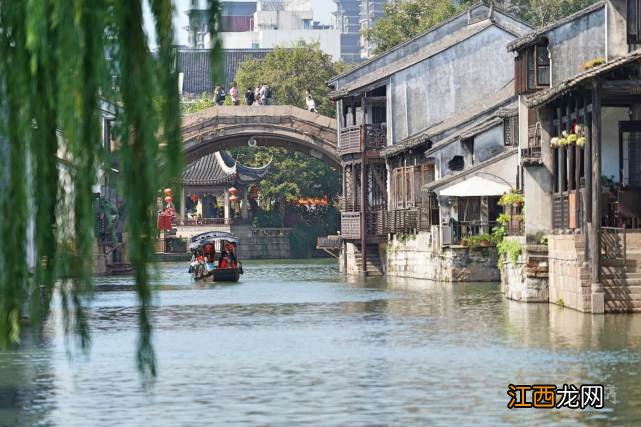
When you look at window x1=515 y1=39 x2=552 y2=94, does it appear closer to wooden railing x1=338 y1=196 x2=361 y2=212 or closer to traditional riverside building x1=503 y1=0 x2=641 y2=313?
traditional riverside building x1=503 y1=0 x2=641 y2=313

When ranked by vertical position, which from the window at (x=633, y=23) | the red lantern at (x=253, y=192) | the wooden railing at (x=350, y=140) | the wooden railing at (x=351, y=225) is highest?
the window at (x=633, y=23)

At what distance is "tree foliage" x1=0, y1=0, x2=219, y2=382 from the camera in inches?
344

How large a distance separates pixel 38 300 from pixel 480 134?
42364 mm

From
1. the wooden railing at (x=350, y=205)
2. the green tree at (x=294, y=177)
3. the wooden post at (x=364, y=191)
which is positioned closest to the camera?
the wooden post at (x=364, y=191)

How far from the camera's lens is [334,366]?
81.3 feet

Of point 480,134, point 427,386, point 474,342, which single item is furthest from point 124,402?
point 480,134

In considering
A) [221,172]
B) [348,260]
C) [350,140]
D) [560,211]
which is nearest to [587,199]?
[560,211]

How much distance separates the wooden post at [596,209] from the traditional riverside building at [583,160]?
0.02m

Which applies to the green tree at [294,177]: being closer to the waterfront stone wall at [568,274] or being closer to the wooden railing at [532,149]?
the wooden railing at [532,149]

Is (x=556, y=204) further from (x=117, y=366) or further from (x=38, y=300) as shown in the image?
(x=38, y=300)

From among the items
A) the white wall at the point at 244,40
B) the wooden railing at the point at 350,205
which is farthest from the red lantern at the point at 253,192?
the white wall at the point at 244,40

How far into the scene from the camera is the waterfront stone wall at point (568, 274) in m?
31.0

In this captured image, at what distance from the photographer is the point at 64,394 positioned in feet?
70.8

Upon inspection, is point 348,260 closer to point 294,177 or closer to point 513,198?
point 513,198
